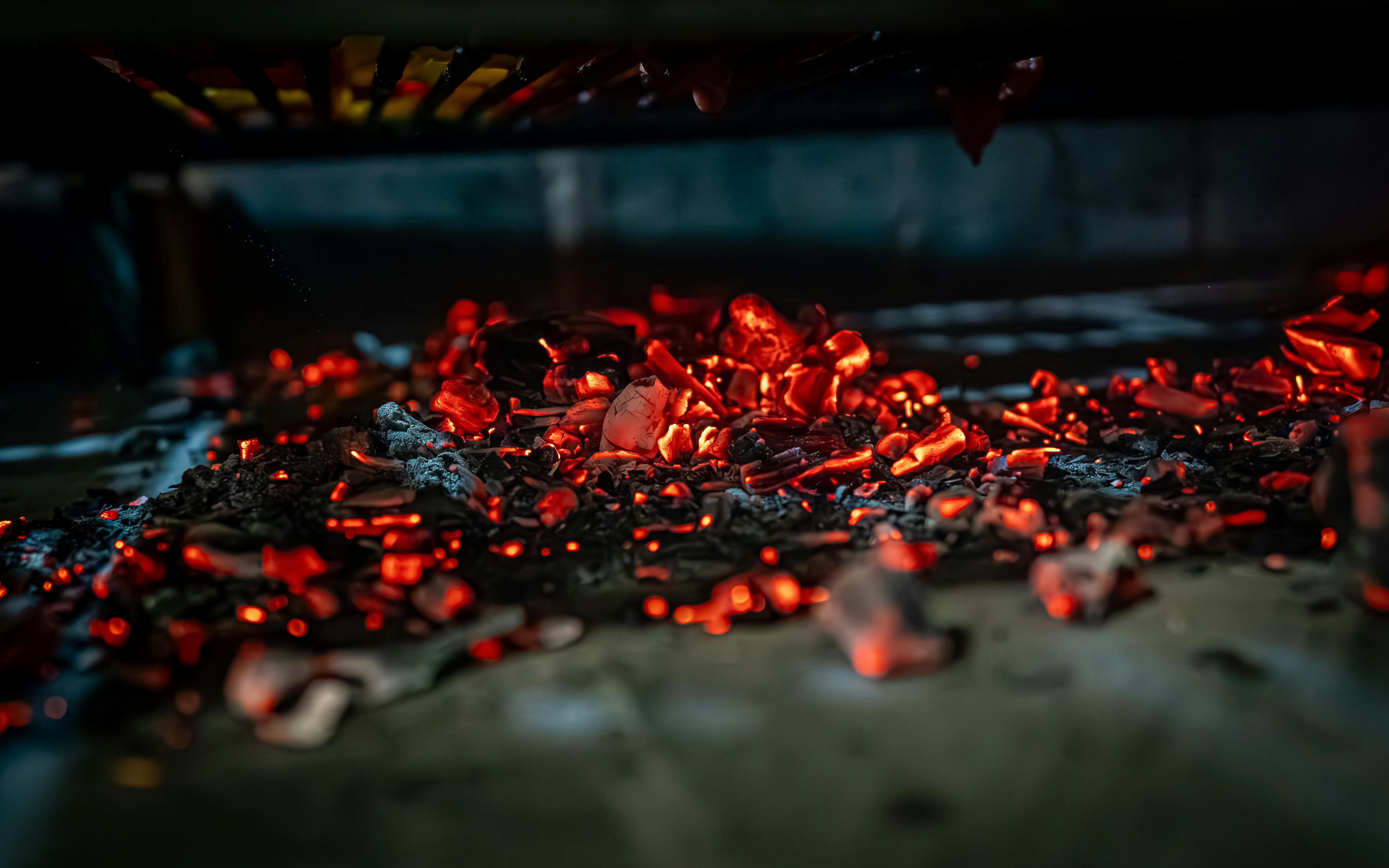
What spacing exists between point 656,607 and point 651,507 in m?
0.15

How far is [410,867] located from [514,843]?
48 millimetres

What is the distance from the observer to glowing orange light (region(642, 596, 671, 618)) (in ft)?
1.87

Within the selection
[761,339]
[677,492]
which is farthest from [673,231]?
[677,492]

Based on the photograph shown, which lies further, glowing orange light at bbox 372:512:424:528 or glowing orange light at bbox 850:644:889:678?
glowing orange light at bbox 372:512:424:528

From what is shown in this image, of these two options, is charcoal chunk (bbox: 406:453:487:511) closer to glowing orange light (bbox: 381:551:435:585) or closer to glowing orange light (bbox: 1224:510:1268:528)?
glowing orange light (bbox: 381:551:435:585)

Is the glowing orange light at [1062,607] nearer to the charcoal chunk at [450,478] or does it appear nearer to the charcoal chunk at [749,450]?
the charcoal chunk at [749,450]

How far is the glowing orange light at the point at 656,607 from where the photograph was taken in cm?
57

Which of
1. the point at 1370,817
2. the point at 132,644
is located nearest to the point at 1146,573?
the point at 1370,817

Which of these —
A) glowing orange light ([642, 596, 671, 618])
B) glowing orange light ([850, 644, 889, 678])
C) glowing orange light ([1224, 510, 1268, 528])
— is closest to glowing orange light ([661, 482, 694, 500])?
glowing orange light ([642, 596, 671, 618])

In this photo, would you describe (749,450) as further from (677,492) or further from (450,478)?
(450,478)

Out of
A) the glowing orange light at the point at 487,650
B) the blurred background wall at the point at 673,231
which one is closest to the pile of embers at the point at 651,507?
the glowing orange light at the point at 487,650

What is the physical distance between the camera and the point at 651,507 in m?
0.71

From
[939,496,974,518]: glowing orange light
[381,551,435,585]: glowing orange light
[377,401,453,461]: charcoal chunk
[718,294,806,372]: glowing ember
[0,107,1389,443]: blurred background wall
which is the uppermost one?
[0,107,1389,443]: blurred background wall

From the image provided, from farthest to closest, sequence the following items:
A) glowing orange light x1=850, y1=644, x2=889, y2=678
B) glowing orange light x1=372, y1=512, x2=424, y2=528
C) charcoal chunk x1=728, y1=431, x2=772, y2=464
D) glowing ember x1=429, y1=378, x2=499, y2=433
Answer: glowing ember x1=429, y1=378, x2=499, y2=433 < charcoal chunk x1=728, y1=431, x2=772, y2=464 < glowing orange light x1=372, y1=512, x2=424, y2=528 < glowing orange light x1=850, y1=644, x2=889, y2=678
